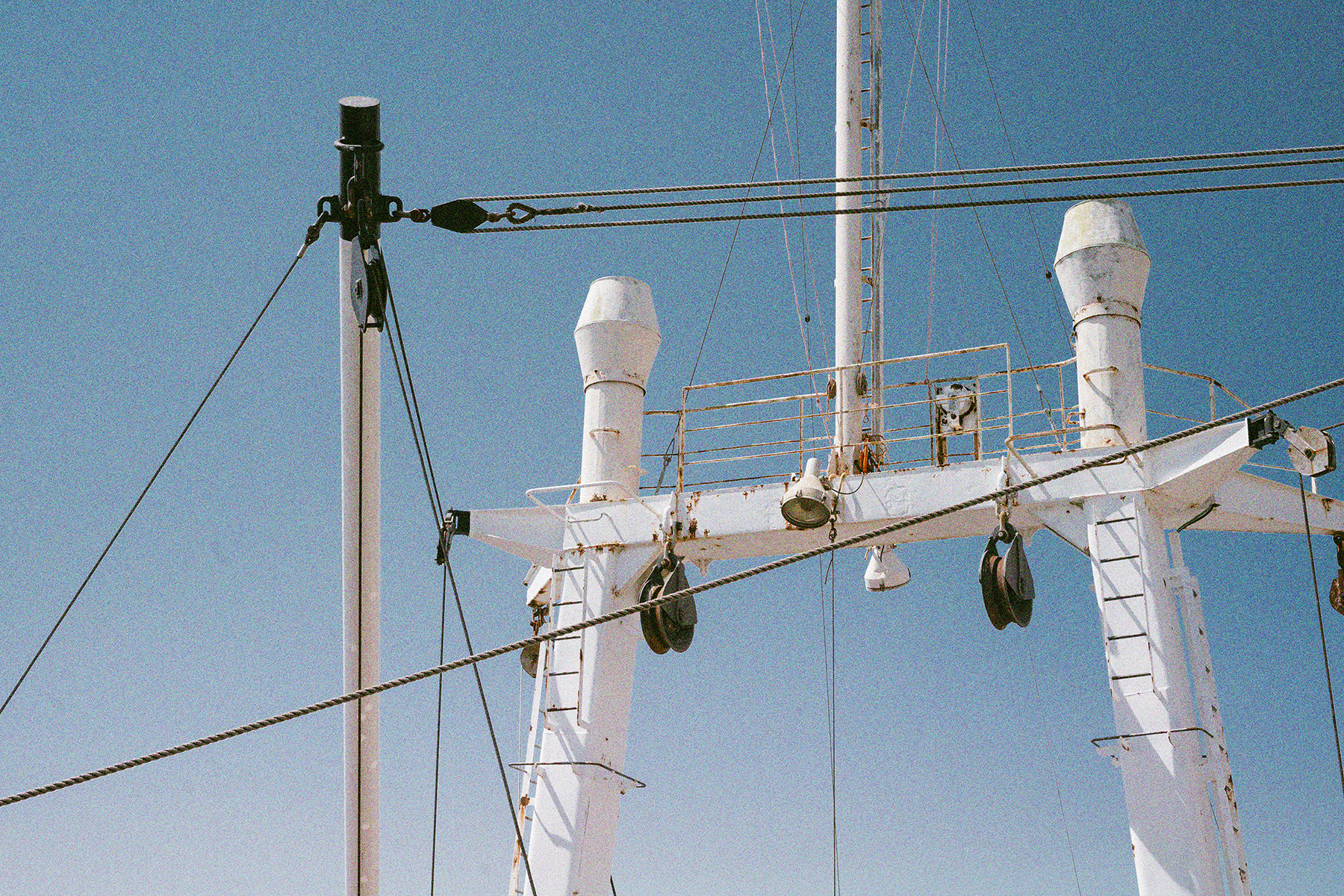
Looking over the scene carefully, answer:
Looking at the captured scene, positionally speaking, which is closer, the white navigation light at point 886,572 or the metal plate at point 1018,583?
the metal plate at point 1018,583

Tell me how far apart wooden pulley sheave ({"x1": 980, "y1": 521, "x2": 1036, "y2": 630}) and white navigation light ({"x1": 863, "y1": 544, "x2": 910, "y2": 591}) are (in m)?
3.91

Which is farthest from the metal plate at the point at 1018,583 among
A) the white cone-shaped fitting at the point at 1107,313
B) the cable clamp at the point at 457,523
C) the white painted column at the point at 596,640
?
the cable clamp at the point at 457,523

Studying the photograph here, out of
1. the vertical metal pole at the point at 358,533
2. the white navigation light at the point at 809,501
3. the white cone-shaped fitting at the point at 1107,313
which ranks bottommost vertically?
the vertical metal pole at the point at 358,533

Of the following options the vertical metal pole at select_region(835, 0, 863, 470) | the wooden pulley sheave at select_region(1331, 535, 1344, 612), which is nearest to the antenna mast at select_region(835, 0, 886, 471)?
the vertical metal pole at select_region(835, 0, 863, 470)

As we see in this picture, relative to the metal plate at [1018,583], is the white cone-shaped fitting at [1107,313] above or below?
above

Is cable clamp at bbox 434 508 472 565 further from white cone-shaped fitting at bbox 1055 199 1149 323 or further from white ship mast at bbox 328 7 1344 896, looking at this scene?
white cone-shaped fitting at bbox 1055 199 1149 323

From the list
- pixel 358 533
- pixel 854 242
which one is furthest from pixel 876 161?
pixel 358 533

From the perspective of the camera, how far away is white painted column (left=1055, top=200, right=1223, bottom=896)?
487 inches

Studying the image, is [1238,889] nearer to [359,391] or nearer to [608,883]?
[608,883]

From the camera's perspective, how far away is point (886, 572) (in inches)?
701

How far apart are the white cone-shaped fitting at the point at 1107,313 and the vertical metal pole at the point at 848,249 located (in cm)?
251

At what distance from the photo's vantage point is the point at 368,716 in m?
8.64

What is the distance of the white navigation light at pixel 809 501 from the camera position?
46.9 ft

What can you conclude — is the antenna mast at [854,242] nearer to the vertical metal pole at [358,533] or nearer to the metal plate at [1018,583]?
the metal plate at [1018,583]
